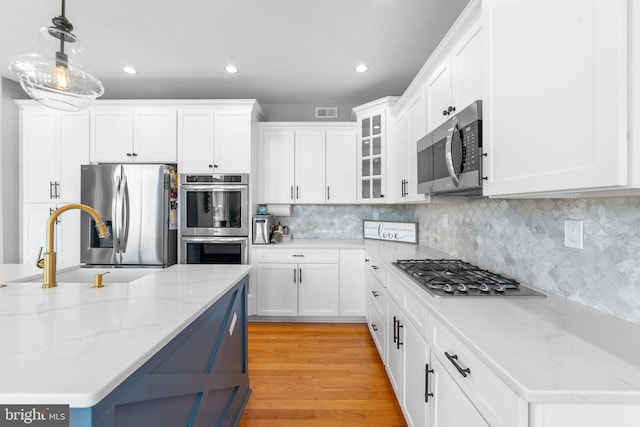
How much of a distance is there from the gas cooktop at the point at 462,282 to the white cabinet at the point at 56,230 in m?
3.54

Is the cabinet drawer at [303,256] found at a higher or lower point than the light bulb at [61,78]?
lower

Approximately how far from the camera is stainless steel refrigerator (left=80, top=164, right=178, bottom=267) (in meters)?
3.19

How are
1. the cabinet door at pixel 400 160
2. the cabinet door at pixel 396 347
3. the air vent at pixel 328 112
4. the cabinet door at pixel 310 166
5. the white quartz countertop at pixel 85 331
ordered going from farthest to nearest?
1. the air vent at pixel 328 112
2. the cabinet door at pixel 310 166
3. the cabinet door at pixel 400 160
4. the cabinet door at pixel 396 347
5. the white quartz countertop at pixel 85 331

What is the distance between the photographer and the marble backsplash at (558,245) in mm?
1082

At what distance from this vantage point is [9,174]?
334cm

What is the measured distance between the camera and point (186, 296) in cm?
133

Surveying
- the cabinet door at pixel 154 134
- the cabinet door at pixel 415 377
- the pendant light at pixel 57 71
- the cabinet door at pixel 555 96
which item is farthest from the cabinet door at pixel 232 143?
the cabinet door at pixel 555 96

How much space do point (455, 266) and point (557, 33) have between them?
1464mm

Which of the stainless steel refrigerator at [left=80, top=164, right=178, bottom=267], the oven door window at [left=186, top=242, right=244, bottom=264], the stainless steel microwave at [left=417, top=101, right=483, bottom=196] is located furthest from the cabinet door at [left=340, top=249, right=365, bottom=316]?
the stainless steel refrigerator at [left=80, top=164, right=178, bottom=267]

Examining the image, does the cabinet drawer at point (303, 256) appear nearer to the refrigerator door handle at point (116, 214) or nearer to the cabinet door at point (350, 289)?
the cabinet door at point (350, 289)

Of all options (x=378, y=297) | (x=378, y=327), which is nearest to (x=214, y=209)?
(x=378, y=297)

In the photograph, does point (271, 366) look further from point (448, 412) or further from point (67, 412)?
point (67, 412)

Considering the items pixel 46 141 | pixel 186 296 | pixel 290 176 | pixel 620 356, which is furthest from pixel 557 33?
pixel 46 141

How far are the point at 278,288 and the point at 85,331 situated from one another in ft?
8.52
